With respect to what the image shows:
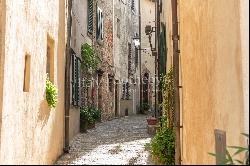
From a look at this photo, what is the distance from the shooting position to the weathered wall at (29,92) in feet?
17.2

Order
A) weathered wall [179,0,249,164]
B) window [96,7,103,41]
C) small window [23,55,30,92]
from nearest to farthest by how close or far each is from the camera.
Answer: weathered wall [179,0,249,164]
small window [23,55,30,92]
window [96,7,103,41]

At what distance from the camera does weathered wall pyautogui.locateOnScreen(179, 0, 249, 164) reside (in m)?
3.91

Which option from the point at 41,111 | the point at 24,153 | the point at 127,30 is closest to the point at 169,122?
the point at 41,111

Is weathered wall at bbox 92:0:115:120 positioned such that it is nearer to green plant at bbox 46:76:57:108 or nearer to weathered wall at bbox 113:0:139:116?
weathered wall at bbox 113:0:139:116

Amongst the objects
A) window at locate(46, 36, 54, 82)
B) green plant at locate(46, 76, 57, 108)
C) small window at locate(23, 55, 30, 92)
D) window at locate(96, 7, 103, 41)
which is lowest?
green plant at locate(46, 76, 57, 108)

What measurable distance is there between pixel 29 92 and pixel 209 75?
2.62 meters

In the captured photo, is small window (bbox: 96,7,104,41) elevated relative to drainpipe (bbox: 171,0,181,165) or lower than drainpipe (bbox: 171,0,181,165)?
elevated

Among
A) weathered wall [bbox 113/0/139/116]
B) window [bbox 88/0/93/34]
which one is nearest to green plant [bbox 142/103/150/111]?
weathered wall [bbox 113/0/139/116]

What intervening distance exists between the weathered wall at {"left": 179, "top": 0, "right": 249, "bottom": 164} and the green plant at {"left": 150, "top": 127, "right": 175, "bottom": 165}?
91 centimetres

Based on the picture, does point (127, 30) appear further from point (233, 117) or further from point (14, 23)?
point (233, 117)

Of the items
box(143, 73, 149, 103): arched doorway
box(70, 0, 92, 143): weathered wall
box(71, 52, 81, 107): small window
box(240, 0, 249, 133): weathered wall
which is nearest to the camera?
box(240, 0, 249, 133): weathered wall

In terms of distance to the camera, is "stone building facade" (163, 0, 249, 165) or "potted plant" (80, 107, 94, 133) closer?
"stone building facade" (163, 0, 249, 165)

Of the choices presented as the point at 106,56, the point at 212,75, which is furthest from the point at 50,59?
the point at 106,56

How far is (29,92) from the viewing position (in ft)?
20.3
